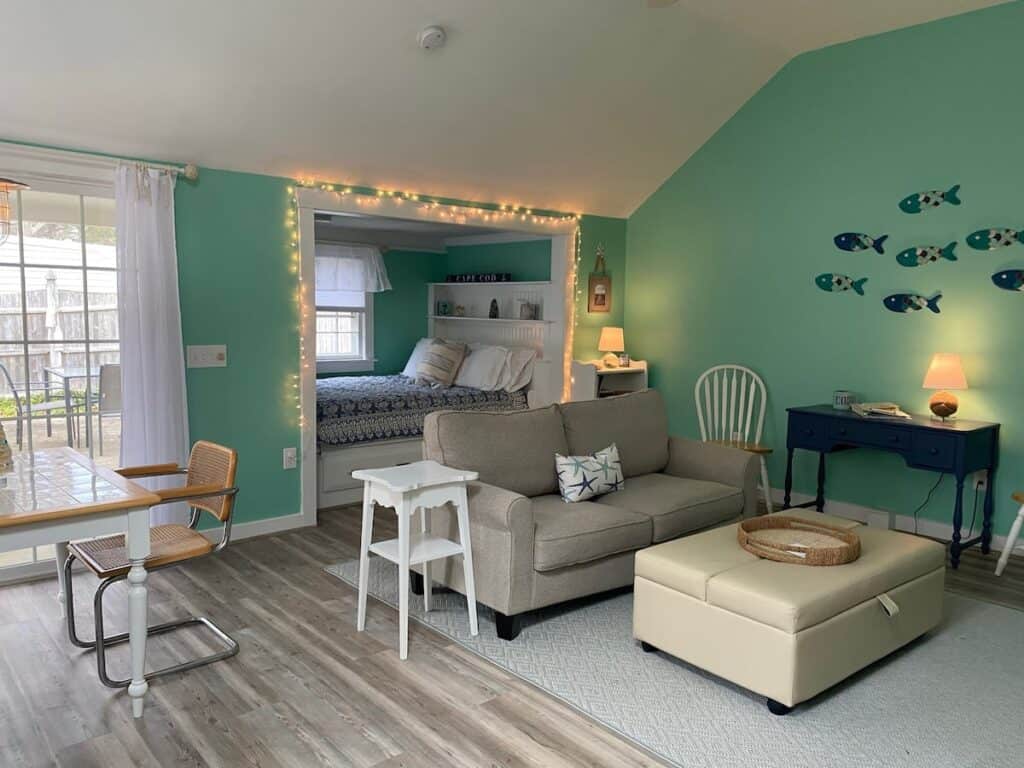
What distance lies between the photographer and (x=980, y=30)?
423 cm

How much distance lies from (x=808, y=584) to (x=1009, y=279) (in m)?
2.56

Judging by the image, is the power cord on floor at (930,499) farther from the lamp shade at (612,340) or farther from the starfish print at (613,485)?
the lamp shade at (612,340)

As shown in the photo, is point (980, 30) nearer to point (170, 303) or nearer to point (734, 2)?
point (734, 2)

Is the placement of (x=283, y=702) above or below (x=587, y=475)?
below

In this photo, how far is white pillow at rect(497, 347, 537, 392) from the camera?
6203mm

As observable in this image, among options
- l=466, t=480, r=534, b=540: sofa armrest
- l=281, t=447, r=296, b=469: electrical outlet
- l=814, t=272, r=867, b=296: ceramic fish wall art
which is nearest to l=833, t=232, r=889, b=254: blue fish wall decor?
l=814, t=272, r=867, b=296: ceramic fish wall art

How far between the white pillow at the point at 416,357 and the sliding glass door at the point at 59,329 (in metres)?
3.03

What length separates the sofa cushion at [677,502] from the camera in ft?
11.7

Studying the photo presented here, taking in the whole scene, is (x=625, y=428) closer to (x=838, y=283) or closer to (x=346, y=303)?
(x=838, y=283)

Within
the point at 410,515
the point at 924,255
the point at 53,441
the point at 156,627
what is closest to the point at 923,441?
the point at 924,255

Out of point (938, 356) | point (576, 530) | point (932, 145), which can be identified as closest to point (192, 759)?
point (576, 530)

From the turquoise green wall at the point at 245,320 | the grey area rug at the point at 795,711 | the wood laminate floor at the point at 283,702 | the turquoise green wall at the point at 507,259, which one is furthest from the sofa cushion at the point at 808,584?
the turquoise green wall at the point at 507,259

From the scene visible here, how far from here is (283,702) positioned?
2646mm

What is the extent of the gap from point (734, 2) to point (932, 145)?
1.45m
